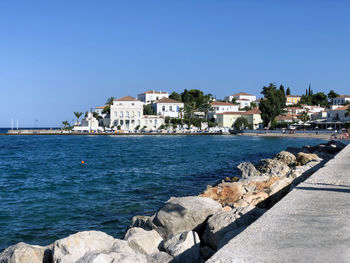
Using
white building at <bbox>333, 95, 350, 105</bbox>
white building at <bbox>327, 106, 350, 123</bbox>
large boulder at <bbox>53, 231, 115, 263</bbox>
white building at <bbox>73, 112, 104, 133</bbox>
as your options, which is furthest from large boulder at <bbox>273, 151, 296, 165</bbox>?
white building at <bbox>333, 95, 350, 105</bbox>

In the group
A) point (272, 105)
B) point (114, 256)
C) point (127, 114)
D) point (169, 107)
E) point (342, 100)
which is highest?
point (342, 100)

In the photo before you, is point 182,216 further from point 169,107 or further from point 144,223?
point 169,107

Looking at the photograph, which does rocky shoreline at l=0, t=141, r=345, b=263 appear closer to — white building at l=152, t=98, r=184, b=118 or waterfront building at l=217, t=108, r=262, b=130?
waterfront building at l=217, t=108, r=262, b=130

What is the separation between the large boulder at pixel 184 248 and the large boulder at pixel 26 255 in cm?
211

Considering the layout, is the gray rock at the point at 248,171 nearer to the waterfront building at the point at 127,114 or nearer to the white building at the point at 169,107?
the waterfront building at the point at 127,114

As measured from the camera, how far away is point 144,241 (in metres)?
6.89

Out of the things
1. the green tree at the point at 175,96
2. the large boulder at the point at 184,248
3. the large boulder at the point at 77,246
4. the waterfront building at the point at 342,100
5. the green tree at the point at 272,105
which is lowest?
the large boulder at the point at 184,248

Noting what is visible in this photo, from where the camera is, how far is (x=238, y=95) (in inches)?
5802

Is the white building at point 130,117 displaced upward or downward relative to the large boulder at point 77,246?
upward

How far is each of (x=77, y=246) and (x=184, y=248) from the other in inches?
70.5

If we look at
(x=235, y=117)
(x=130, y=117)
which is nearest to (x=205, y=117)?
(x=235, y=117)

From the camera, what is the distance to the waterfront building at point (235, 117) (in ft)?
327

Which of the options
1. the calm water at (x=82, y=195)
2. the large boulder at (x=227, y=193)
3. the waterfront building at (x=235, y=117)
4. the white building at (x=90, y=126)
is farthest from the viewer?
the white building at (x=90, y=126)

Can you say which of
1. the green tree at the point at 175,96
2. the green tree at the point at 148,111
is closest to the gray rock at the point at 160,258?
the green tree at the point at 148,111
